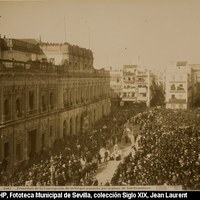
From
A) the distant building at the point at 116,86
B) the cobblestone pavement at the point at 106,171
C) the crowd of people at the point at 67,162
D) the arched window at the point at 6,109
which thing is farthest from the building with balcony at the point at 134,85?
the arched window at the point at 6,109

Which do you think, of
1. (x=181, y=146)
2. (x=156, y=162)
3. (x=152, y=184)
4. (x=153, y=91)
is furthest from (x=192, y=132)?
Result: (x=153, y=91)

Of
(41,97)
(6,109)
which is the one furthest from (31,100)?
(6,109)

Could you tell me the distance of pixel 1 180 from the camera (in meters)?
8.66

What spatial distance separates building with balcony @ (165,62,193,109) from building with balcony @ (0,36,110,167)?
3.01 m

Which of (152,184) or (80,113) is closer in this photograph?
(152,184)

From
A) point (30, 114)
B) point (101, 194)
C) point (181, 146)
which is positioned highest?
point (30, 114)

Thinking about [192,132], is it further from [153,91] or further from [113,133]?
[153,91]

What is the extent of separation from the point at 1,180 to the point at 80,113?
657cm

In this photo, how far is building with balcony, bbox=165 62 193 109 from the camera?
13305mm

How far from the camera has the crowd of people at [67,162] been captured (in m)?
8.73

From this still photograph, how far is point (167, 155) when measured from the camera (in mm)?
9742

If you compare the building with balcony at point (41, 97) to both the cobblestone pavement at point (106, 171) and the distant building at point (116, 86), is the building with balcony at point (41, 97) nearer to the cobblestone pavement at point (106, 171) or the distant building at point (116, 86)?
the cobblestone pavement at point (106, 171)

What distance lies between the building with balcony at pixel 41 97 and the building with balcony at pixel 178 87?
301 cm

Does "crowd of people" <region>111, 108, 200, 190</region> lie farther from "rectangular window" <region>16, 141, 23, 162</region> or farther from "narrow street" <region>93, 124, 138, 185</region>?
"rectangular window" <region>16, 141, 23, 162</region>
